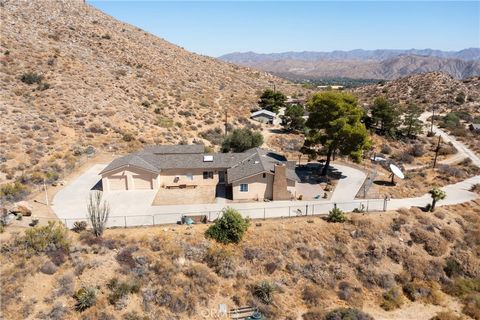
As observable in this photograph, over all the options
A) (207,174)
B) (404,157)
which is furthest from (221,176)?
(404,157)

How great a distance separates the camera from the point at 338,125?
3784cm

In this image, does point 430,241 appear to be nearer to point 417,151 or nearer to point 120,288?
point 120,288

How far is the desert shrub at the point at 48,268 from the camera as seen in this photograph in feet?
77.2

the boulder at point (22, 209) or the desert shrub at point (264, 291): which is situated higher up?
the boulder at point (22, 209)

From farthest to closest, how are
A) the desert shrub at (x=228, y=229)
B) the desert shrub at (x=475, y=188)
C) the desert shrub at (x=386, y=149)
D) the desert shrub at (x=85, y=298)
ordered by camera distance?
the desert shrub at (x=386, y=149) → the desert shrub at (x=475, y=188) → the desert shrub at (x=228, y=229) → the desert shrub at (x=85, y=298)

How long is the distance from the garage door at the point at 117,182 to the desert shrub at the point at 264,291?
1841cm

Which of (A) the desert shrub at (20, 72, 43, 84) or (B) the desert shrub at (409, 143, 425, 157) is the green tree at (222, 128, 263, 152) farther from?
(A) the desert shrub at (20, 72, 43, 84)

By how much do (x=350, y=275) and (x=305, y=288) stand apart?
14.0 ft

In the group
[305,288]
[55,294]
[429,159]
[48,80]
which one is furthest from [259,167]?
[48,80]

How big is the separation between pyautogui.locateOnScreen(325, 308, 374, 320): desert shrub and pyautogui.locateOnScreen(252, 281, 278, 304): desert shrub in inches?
160

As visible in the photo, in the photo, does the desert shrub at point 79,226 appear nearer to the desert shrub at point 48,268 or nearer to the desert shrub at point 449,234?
the desert shrub at point 48,268

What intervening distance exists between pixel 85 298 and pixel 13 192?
54.8ft

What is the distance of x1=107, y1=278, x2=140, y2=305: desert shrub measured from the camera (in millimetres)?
22500

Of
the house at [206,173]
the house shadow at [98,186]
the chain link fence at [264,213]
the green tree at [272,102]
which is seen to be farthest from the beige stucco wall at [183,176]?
the green tree at [272,102]
